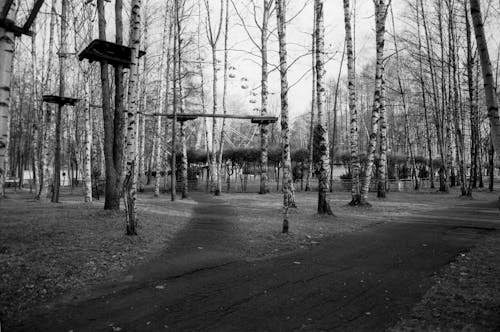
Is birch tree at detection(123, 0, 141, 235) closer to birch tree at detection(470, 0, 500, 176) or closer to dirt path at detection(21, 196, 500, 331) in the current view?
dirt path at detection(21, 196, 500, 331)

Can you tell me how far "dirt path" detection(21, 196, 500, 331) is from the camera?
4191 millimetres

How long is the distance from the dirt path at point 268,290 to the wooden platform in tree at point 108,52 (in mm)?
5284

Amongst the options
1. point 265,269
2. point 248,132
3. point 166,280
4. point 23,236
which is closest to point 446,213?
point 265,269

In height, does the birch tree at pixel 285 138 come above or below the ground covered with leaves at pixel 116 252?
above

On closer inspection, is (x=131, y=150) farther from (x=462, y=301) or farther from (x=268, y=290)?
(x=462, y=301)

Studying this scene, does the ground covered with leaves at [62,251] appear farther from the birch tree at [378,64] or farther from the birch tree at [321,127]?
the birch tree at [378,64]

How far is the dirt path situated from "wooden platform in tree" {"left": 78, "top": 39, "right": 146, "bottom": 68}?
5.28 m

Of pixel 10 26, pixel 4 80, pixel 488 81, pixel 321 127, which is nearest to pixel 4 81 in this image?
pixel 4 80

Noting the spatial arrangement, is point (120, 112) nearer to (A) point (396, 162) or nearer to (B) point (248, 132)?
(A) point (396, 162)

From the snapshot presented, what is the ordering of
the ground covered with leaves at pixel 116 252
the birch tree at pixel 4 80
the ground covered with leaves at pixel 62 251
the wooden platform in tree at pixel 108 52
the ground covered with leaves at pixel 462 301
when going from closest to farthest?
the ground covered with leaves at pixel 462 301 < the birch tree at pixel 4 80 < the ground covered with leaves at pixel 116 252 < the ground covered with leaves at pixel 62 251 < the wooden platform in tree at pixel 108 52

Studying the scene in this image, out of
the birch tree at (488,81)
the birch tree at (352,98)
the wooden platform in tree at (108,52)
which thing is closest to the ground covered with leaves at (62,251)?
the wooden platform in tree at (108,52)

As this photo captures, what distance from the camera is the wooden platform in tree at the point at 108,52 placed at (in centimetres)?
895

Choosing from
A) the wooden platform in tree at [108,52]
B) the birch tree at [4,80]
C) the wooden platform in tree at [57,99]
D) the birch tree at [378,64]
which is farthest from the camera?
the birch tree at [378,64]

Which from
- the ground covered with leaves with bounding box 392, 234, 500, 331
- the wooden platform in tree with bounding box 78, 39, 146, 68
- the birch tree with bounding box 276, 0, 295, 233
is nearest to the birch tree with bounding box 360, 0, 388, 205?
the birch tree with bounding box 276, 0, 295, 233
